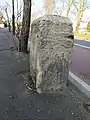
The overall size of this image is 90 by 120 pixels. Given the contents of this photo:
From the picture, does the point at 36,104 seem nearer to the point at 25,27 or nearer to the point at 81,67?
the point at 81,67

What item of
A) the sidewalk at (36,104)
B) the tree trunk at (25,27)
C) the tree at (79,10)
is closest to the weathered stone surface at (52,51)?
the sidewalk at (36,104)

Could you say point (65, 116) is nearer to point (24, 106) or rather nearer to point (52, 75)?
point (24, 106)

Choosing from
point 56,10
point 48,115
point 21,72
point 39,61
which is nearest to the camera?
point 48,115

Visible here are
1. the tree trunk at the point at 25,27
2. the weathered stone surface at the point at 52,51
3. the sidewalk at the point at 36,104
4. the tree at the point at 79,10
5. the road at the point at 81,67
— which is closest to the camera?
the sidewalk at the point at 36,104

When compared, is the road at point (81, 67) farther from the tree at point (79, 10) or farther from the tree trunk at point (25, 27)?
the tree at point (79, 10)

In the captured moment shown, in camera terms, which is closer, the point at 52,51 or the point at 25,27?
the point at 52,51

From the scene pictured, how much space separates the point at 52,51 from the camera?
5.57 m

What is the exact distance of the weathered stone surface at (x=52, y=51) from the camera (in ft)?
17.9

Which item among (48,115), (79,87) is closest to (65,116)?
(48,115)

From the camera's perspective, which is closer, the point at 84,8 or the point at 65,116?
the point at 65,116

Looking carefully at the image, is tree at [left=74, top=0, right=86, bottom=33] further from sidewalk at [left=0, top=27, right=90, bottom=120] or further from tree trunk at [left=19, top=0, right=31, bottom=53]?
sidewalk at [left=0, top=27, right=90, bottom=120]

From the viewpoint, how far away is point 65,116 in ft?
15.0

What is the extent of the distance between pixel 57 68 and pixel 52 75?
0.18 m

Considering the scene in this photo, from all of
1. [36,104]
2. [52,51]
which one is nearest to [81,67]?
[52,51]
